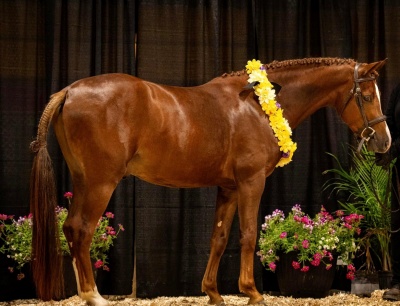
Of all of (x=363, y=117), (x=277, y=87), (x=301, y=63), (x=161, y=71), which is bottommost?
(x=363, y=117)

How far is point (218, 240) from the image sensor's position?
14.6 ft

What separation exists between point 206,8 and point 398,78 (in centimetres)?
194

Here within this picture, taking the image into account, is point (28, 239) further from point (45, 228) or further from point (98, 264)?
point (45, 228)

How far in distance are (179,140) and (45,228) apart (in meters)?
0.98

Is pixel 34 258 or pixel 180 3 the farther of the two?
pixel 180 3

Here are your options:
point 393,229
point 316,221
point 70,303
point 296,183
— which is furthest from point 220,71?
point 70,303

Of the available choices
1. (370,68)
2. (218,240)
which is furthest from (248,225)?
(370,68)

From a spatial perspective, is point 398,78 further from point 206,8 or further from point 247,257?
point 247,257

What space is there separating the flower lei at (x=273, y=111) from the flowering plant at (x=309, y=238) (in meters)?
1.15

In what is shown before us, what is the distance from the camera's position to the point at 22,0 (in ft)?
18.2

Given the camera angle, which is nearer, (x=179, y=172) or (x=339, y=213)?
(x=179, y=172)

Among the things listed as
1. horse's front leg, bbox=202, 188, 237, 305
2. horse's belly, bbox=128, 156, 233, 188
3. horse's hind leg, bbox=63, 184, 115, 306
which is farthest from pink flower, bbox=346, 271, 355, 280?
horse's hind leg, bbox=63, 184, 115, 306

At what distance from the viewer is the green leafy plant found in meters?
5.55

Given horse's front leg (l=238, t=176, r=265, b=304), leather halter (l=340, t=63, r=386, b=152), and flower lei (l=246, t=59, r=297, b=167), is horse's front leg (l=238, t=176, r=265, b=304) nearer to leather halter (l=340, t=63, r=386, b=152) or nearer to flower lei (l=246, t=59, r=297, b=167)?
flower lei (l=246, t=59, r=297, b=167)
